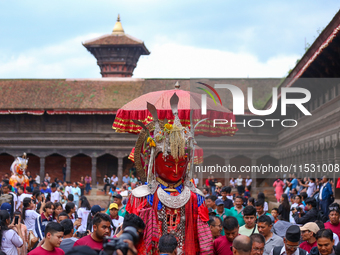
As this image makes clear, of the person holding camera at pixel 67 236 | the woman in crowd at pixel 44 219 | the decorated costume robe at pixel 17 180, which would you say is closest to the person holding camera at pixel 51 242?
the person holding camera at pixel 67 236

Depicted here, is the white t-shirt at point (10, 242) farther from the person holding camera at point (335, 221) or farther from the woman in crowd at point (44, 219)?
the person holding camera at point (335, 221)

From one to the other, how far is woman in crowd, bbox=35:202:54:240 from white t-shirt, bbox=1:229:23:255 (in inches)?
60.1

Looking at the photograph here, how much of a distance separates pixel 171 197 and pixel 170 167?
37cm

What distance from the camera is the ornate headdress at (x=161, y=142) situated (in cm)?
592

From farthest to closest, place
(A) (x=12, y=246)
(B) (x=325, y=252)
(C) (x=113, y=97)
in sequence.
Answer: (C) (x=113, y=97), (A) (x=12, y=246), (B) (x=325, y=252)

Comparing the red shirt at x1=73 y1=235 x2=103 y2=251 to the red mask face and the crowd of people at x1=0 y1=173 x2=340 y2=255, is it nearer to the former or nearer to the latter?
the crowd of people at x1=0 y1=173 x2=340 y2=255

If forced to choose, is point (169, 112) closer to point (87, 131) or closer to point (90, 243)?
point (90, 243)

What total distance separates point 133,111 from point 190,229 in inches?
129

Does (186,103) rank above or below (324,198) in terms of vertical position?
above

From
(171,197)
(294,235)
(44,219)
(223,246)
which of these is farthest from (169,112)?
(294,235)

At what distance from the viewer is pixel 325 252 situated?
4883 mm

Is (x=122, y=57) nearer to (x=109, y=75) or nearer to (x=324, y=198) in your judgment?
(x=109, y=75)

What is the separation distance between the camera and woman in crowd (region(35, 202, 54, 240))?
753cm

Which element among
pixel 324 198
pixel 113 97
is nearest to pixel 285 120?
pixel 113 97
